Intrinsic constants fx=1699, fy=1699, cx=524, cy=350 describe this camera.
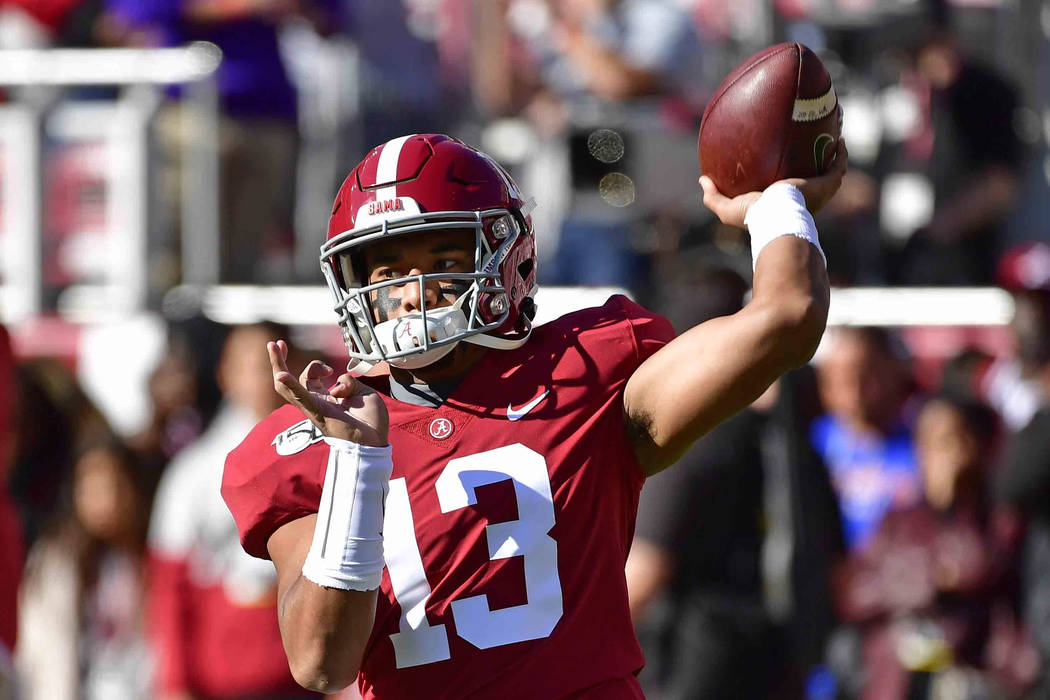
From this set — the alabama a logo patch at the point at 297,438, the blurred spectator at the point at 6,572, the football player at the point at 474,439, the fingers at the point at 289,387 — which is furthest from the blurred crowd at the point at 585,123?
the fingers at the point at 289,387

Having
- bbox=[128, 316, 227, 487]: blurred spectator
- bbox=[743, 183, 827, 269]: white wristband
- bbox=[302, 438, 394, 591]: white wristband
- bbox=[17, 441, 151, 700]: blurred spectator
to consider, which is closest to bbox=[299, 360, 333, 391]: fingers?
bbox=[302, 438, 394, 591]: white wristband

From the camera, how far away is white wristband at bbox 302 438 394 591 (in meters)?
2.42

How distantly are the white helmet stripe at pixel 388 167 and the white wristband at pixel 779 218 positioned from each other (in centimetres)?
57

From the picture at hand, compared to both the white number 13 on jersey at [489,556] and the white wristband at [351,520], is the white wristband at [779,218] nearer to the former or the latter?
the white number 13 on jersey at [489,556]

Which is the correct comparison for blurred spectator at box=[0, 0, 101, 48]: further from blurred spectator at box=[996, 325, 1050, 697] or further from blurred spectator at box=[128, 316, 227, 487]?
blurred spectator at box=[996, 325, 1050, 697]

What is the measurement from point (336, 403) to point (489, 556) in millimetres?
344

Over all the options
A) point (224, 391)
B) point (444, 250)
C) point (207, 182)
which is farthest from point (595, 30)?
point (444, 250)

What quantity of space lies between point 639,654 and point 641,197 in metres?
4.32

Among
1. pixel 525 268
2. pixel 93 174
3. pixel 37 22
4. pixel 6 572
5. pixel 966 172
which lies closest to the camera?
pixel 525 268

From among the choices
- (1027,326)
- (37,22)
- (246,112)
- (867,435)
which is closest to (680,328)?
(867,435)

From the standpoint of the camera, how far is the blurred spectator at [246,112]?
22.3ft

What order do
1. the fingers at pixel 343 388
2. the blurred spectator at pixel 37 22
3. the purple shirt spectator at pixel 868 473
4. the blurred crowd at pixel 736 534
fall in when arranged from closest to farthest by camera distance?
the fingers at pixel 343 388
the blurred crowd at pixel 736 534
the purple shirt spectator at pixel 868 473
the blurred spectator at pixel 37 22

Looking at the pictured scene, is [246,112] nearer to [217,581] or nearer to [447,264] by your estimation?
[217,581]

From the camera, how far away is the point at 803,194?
2.65m
